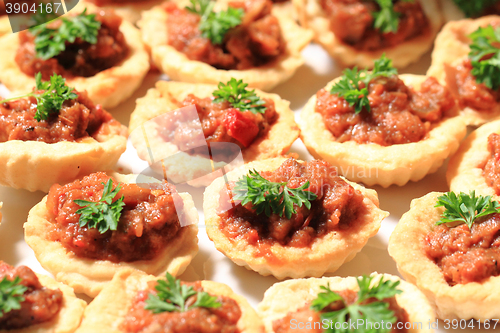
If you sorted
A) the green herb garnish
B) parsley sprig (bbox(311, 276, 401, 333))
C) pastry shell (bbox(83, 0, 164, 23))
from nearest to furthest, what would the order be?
parsley sprig (bbox(311, 276, 401, 333)) < the green herb garnish < pastry shell (bbox(83, 0, 164, 23))

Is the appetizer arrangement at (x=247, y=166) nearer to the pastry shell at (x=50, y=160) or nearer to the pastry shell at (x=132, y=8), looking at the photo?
the pastry shell at (x=50, y=160)

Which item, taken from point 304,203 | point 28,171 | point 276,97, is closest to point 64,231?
point 28,171

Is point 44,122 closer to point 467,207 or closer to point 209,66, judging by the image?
point 209,66

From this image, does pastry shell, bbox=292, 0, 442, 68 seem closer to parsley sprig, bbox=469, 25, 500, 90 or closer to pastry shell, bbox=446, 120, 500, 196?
parsley sprig, bbox=469, 25, 500, 90

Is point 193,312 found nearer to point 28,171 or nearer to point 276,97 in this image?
point 28,171

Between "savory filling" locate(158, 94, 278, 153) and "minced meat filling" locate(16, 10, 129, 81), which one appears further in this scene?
"minced meat filling" locate(16, 10, 129, 81)

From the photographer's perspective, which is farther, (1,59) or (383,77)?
(1,59)

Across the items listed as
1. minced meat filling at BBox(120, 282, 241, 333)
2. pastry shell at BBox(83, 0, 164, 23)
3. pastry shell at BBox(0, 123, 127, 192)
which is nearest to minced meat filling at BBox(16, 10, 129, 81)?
pastry shell at BBox(83, 0, 164, 23)
